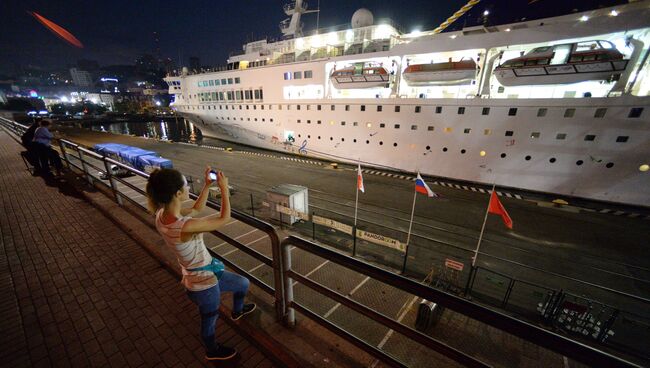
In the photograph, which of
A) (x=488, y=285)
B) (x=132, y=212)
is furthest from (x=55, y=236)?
(x=488, y=285)

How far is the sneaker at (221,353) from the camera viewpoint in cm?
244

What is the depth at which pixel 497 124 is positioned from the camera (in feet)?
49.3

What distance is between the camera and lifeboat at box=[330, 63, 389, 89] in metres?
17.8

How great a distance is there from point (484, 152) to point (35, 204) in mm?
20444

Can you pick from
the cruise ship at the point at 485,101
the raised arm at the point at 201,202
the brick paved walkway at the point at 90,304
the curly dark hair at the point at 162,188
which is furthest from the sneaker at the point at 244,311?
the cruise ship at the point at 485,101

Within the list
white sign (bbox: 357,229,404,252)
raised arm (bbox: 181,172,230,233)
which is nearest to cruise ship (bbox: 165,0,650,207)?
white sign (bbox: 357,229,404,252)

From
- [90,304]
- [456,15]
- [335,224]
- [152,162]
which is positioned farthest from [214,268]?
[456,15]

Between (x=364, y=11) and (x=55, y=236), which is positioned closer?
(x=55, y=236)

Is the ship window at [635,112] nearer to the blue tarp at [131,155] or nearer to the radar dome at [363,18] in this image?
the radar dome at [363,18]

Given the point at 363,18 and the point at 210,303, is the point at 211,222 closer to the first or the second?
the point at 210,303

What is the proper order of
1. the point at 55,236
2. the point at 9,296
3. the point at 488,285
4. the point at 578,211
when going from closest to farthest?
1. the point at 9,296
2. the point at 55,236
3. the point at 488,285
4. the point at 578,211

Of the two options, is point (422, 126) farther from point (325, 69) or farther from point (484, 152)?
point (325, 69)

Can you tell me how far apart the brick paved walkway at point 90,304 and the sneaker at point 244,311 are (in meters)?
0.21

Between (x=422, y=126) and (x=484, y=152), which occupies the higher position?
(x=422, y=126)
